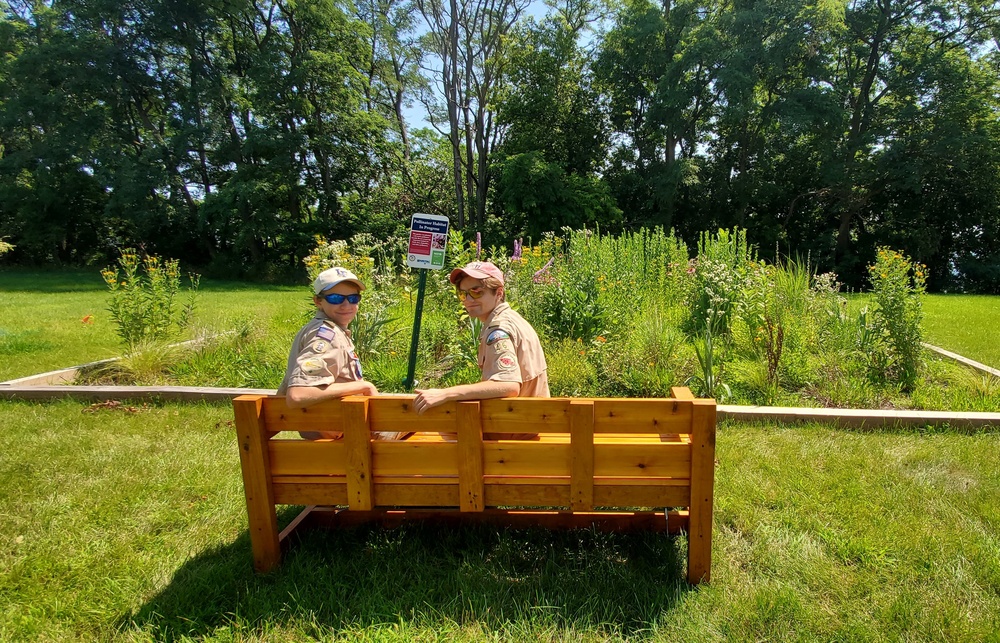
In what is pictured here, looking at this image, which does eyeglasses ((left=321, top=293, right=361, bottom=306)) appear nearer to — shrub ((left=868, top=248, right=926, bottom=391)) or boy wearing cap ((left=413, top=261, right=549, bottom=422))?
boy wearing cap ((left=413, top=261, right=549, bottom=422))

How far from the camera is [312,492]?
2.32m

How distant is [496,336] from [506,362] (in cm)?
14

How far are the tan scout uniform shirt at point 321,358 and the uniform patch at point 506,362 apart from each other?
0.77m

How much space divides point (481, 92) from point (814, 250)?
16.7 meters

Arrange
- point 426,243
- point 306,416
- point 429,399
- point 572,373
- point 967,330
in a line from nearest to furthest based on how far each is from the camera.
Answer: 1. point 429,399
2. point 306,416
3. point 426,243
4. point 572,373
5. point 967,330

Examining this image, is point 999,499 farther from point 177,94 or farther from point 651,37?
point 177,94

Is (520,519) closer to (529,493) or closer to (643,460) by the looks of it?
(529,493)

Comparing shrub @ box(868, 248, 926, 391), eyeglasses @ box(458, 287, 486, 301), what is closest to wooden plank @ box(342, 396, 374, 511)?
eyeglasses @ box(458, 287, 486, 301)

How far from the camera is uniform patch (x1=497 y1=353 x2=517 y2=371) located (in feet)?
7.52

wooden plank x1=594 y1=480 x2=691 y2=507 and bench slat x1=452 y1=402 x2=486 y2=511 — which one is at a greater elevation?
bench slat x1=452 y1=402 x2=486 y2=511

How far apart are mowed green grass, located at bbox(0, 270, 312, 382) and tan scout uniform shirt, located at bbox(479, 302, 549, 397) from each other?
498 centimetres

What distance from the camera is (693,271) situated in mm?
6855

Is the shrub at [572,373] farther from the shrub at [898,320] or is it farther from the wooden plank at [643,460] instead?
the shrub at [898,320]

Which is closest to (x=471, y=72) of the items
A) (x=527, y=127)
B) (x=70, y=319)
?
(x=527, y=127)
